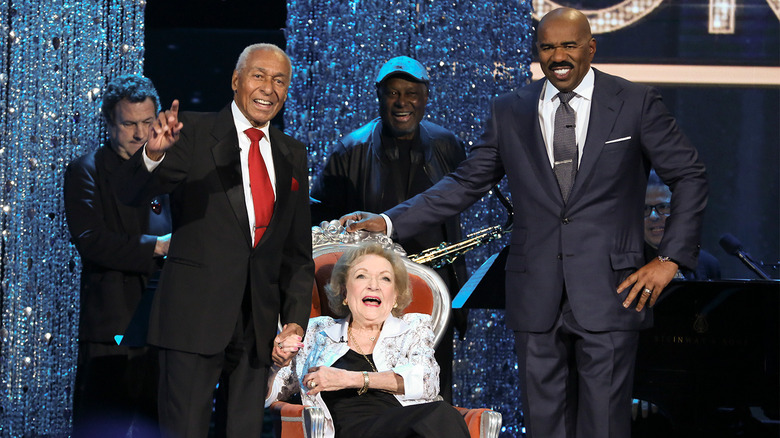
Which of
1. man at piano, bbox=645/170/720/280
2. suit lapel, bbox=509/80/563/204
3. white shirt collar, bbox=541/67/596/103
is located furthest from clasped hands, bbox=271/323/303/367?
man at piano, bbox=645/170/720/280

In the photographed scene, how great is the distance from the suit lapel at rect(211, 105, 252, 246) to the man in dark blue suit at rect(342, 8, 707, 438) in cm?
73

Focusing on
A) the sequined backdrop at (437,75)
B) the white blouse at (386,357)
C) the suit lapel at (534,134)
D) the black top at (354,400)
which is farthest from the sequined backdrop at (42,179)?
the suit lapel at (534,134)

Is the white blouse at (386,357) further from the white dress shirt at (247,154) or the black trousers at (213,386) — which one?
the white dress shirt at (247,154)

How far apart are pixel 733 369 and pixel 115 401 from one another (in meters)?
2.17

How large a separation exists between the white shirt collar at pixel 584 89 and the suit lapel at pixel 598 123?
0.02m

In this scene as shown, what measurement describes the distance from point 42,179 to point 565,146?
9.05 ft

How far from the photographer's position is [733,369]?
3289mm

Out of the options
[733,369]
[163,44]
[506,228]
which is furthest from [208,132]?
[163,44]

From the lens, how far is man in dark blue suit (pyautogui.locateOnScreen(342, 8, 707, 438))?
2.40 m

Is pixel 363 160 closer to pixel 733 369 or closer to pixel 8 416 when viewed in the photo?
pixel 733 369

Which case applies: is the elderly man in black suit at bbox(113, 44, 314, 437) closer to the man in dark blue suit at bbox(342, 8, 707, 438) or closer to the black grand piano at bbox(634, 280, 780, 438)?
the man in dark blue suit at bbox(342, 8, 707, 438)

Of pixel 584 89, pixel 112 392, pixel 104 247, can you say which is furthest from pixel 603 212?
pixel 112 392

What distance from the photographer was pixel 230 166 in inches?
94.7

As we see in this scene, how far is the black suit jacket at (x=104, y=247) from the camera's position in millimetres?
3305
